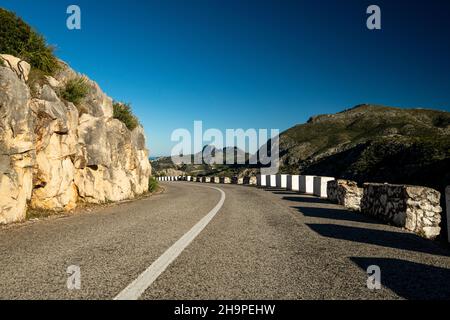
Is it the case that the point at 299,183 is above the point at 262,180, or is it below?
above

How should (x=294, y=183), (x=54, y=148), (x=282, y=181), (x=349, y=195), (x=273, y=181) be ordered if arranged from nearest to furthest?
(x=54, y=148)
(x=349, y=195)
(x=294, y=183)
(x=282, y=181)
(x=273, y=181)

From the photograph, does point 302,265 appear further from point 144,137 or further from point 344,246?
point 144,137

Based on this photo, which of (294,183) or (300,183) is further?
(294,183)

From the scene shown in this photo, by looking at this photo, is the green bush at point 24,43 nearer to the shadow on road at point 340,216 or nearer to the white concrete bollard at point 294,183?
the shadow on road at point 340,216

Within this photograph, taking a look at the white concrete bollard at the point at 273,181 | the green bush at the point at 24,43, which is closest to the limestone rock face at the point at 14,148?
the green bush at the point at 24,43

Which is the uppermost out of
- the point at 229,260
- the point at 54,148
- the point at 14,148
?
the point at 54,148

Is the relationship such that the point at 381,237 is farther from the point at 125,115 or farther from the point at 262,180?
the point at 262,180

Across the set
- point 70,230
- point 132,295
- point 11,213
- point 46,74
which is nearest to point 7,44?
point 46,74

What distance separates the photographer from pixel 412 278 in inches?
166

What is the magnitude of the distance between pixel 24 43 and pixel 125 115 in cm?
867

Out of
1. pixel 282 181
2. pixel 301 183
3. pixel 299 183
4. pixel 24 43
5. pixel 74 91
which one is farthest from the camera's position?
pixel 282 181

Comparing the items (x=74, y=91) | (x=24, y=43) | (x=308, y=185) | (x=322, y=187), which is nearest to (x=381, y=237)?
(x=322, y=187)
